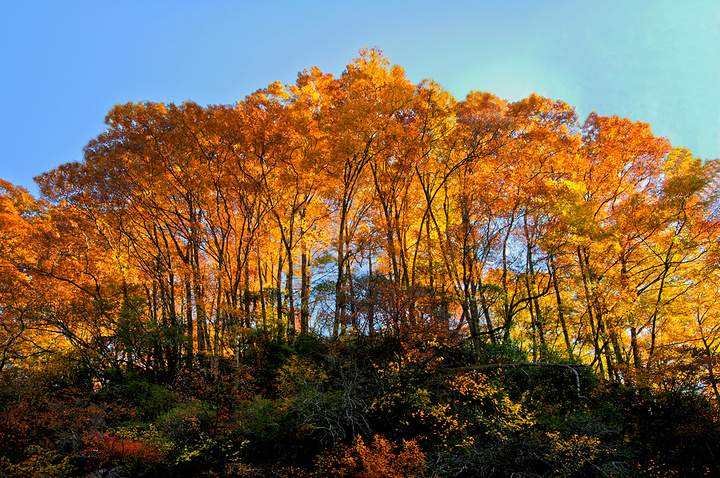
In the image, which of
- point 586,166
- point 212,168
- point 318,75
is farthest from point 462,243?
point 212,168

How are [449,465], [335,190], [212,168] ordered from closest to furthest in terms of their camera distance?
[449,465]
[212,168]
[335,190]

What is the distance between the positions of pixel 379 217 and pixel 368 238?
935mm

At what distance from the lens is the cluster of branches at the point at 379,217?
10.6 meters

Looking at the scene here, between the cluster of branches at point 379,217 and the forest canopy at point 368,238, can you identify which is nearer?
the forest canopy at point 368,238

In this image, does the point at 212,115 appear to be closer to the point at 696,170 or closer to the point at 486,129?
the point at 486,129

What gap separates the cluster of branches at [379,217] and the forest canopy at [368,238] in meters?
0.07

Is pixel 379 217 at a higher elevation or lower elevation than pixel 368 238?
higher

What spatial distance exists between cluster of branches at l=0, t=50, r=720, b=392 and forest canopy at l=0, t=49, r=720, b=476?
0.07 m

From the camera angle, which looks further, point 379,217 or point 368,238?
point 379,217

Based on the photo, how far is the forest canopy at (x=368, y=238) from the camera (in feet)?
33.5

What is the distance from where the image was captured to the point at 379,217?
13164 millimetres

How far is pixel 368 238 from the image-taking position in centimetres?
Answer: 1285

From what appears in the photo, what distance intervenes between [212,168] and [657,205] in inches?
560

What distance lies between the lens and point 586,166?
13078 mm
